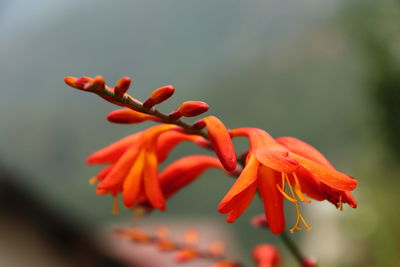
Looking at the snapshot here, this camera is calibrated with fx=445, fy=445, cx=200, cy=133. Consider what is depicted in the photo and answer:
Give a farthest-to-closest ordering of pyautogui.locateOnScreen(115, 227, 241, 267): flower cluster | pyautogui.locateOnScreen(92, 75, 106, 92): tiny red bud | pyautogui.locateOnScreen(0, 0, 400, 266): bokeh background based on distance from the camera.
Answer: pyautogui.locateOnScreen(0, 0, 400, 266): bokeh background
pyautogui.locateOnScreen(115, 227, 241, 267): flower cluster
pyautogui.locateOnScreen(92, 75, 106, 92): tiny red bud

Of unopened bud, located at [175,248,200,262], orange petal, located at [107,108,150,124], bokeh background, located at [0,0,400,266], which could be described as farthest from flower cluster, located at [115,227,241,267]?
bokeh background, located at [0,0,400,266]

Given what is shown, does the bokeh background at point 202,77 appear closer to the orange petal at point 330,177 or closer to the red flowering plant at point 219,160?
the red flowering plant at point 219,160

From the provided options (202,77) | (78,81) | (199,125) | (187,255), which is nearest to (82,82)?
(78,81)

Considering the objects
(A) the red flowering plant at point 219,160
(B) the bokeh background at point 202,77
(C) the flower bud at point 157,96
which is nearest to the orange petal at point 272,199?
(A) the red flowering plant at point 219,160

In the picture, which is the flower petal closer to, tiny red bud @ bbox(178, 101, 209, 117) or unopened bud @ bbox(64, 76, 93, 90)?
tiny red bud @ bbox(178, 101, 209, 117)

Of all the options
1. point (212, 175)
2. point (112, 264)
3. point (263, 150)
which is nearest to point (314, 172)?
point (263, 150)

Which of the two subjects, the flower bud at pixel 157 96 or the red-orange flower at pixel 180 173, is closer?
the flower bud at pixel 157 96

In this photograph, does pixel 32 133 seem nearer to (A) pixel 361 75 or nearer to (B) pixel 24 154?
(B) pixel 24 154

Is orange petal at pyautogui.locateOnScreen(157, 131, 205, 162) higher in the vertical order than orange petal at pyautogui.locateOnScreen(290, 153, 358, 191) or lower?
lower
